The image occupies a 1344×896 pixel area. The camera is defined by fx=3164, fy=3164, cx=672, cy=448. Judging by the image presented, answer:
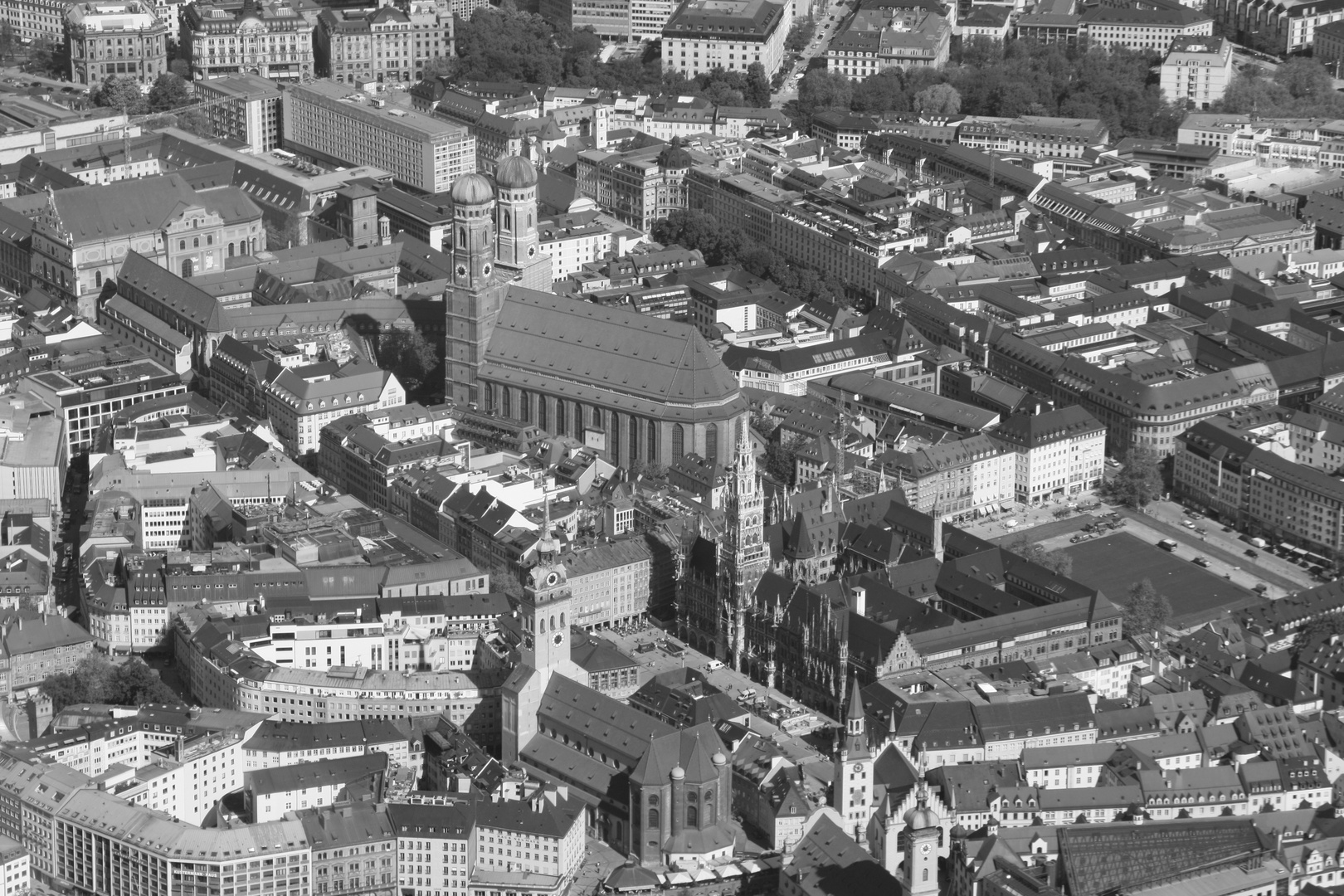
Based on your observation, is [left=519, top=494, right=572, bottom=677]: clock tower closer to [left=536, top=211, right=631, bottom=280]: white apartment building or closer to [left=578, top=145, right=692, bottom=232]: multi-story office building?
[left=536, top=211, right=631, bottom=280]: white apartment building

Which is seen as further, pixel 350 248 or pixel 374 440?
pixel 350 248

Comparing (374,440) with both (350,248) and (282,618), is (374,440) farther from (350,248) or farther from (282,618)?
(350,248)

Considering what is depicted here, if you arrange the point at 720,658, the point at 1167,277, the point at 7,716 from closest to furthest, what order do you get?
the point at 7,716, the point at 720,658, the point at 1167,277

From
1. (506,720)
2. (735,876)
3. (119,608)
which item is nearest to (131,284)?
(119,608)

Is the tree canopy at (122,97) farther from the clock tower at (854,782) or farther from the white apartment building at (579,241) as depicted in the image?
the clock tower at (854,782)

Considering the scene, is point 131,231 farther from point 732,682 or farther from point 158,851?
point 158,851

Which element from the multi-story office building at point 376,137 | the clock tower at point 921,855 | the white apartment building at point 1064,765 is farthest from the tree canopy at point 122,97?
the clock tower at point 921,855
